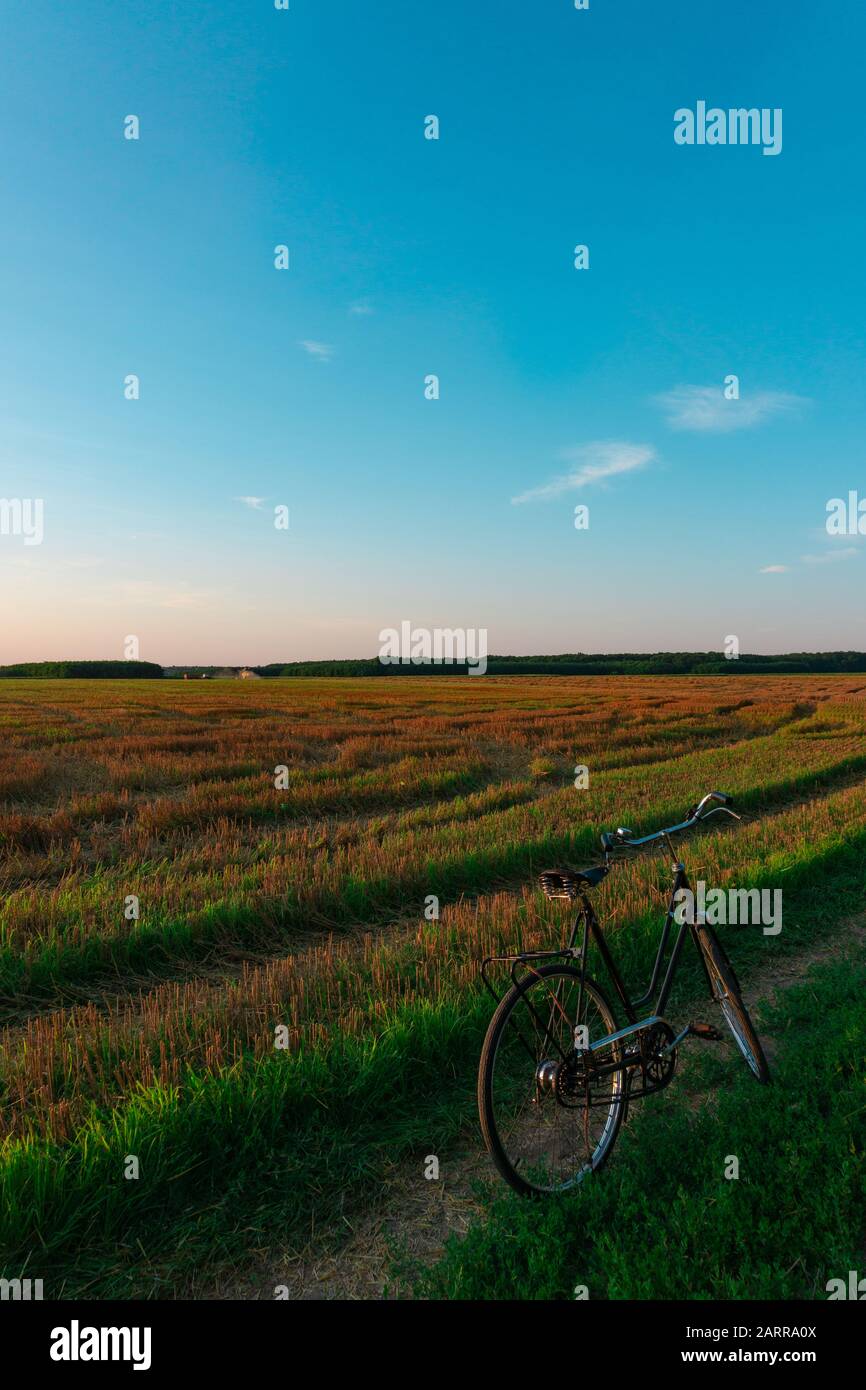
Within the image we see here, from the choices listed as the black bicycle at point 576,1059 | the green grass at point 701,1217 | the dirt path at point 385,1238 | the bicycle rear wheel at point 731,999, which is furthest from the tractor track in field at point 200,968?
the green grass at point 701,1217

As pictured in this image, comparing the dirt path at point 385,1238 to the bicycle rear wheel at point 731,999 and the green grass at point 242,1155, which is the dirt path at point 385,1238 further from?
the bicycle rear wheel at point 731,999

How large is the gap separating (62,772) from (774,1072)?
64.9ft

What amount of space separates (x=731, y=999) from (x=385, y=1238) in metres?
2.65

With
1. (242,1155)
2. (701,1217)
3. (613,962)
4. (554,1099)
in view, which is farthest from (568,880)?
(242,1155)

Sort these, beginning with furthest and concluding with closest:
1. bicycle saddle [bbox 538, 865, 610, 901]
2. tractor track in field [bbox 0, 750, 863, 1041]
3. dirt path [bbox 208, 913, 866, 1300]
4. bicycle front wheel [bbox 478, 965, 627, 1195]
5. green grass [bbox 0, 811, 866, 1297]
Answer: tractor track in field [bbox 0, 750, 863, 1041] → bicycle saddle [bbox 538, 865, 610, 901] → bicycle front wheel [bbox 478, 965, 627, 1195] → green grass [bbox 0, 811, 866, 1297] → dirt path [bbox 208, 913, 866, 1300]

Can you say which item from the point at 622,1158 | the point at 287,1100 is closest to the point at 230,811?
the point at 287,1100

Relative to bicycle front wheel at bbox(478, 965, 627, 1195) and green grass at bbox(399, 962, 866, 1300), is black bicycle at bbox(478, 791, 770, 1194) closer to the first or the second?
bicycle front wheel at bbox(478, 965, 627, 1195)

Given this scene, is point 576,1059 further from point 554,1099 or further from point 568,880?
point 568,880

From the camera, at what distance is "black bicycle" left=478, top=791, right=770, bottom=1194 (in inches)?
156

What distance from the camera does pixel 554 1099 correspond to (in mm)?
4398

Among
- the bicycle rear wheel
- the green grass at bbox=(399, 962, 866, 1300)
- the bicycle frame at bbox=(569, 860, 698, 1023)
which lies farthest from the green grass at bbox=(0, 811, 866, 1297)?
the bicycle frame at bbox=(569, 860, 698, 1023)

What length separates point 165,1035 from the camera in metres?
5.49

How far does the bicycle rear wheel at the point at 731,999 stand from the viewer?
4.92 metres
